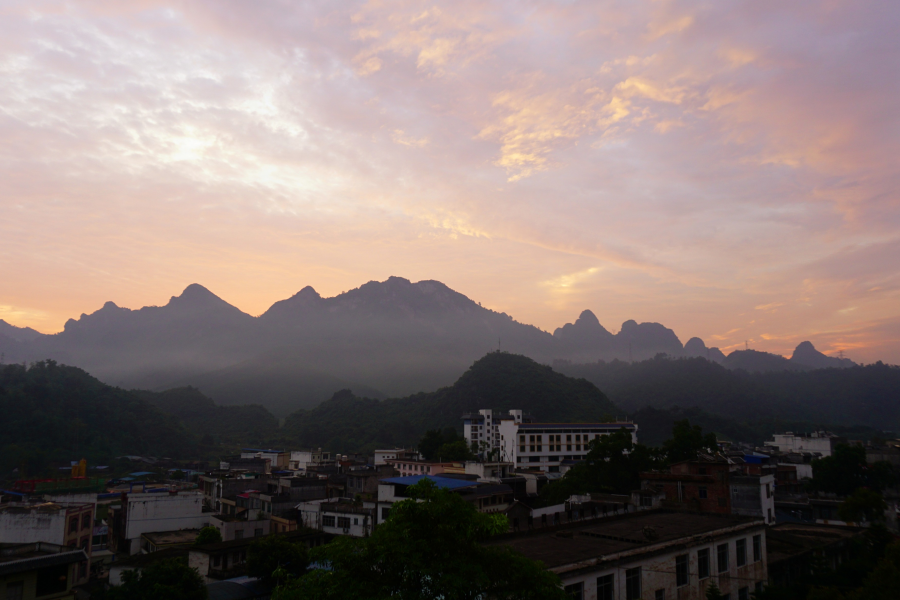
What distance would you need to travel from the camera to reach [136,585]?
25.7 meters

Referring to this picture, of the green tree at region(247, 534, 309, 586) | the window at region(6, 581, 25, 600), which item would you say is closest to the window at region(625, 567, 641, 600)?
the green tree at region(247, 534, 309, 586)

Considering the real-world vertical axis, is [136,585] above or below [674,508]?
below

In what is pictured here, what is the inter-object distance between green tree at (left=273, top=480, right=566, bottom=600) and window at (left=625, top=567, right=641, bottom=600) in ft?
31.9

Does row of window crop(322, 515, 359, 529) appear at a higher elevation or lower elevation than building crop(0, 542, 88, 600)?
lower

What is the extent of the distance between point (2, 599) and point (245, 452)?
9001 cm

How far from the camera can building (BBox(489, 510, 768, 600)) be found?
699 inches

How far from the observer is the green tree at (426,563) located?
32.0 ft

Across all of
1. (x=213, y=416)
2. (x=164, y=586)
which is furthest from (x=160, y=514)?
(x=213, y=416)

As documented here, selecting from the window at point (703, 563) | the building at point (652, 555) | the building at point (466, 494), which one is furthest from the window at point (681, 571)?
the building at point (466, 494)

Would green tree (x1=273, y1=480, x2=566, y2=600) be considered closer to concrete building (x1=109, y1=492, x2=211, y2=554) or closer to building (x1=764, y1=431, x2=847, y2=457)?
concrete building (x1=109, y1=492, x2=211, y2=554)

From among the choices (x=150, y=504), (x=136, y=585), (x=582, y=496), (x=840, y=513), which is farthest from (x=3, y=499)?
(x=840, y=513)

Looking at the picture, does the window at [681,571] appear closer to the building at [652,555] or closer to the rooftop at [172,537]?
the building at [652,555]

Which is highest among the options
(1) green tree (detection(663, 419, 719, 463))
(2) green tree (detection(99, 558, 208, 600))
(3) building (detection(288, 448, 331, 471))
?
(1) green tree (detection(663, 419, 719, 463))

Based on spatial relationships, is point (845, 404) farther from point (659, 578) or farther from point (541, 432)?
point (659, 578)
